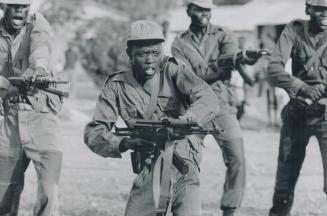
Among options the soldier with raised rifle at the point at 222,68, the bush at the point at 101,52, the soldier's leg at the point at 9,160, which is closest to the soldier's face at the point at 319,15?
the soldier with raised rifle at the point at 222,68

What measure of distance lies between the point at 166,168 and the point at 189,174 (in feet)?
0.76

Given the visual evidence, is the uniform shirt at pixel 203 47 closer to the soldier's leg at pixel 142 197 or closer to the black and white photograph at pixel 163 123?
the black and white photograph at pixel 163 123

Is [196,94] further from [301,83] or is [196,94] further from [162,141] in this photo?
[301,83]

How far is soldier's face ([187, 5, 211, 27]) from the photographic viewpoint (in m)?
9.67

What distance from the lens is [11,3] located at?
25.6 feet

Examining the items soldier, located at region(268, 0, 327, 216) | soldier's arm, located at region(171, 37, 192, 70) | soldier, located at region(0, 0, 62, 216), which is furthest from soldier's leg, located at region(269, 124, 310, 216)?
soldier, located at region(0, 0, 62, 216)

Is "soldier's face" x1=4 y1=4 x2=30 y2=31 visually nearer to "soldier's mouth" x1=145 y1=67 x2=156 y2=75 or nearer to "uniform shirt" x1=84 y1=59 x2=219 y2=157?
"uniform shirt" x1=84 y1=59 x2=219 y2=157

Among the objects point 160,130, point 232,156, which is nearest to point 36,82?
point 160,130

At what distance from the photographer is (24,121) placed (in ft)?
26.3

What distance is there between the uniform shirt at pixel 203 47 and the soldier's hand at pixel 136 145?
10.6 ft

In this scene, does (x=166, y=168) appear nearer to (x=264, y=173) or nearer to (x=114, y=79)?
(x=114, y=79)

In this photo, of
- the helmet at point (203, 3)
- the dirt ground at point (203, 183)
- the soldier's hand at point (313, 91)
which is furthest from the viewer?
the dirt ground at point (203, 183)

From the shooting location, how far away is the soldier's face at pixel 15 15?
25.8ft

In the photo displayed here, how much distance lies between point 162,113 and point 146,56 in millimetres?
430
